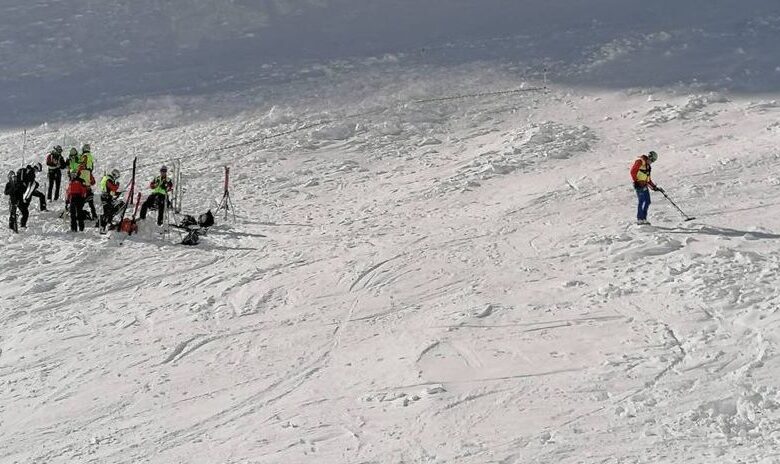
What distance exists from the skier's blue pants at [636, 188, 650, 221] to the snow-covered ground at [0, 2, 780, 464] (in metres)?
0.44

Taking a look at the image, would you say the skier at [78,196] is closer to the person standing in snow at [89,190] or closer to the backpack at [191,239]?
the person standing in snow at [89,190]

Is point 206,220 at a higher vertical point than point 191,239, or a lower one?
higher

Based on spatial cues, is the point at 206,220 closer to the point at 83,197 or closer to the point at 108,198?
the point at 108,198

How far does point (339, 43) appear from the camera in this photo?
3538 cm

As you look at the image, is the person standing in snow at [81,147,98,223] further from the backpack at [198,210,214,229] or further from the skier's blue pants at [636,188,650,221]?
the skier's blue pants at [636,188,650,221]

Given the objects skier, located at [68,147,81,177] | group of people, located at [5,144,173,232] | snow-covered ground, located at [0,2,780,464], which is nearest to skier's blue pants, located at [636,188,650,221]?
snow-covered ground, located at [0,2,780,464]

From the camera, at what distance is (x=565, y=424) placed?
10938mm

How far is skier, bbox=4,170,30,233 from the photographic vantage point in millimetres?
18859

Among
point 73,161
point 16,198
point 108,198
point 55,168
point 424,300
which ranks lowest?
point 424,300

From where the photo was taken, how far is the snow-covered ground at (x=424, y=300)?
1116 centimetres

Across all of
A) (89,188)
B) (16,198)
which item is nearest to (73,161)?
(16,198)

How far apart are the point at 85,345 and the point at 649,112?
17670 millimetres

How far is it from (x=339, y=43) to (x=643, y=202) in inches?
818

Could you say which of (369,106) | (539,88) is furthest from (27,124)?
(539,88)
